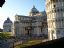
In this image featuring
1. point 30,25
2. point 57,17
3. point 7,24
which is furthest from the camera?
point 7,24

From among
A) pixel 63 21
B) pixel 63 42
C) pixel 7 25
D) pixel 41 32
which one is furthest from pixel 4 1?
pixel 7 25

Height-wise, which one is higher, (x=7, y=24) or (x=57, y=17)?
(x=57, y=17)

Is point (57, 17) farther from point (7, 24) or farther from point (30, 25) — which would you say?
point (7, 24)

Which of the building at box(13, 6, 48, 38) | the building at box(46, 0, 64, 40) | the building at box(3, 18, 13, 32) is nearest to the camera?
the building at box(46, 0, 64, 40)

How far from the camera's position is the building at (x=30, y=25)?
354ft

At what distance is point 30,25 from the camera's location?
368 ft

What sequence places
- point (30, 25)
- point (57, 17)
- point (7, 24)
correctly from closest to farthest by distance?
point (57, 17), point (30, 25), point (7, 24)

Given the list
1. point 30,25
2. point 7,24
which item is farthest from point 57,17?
point 7,24

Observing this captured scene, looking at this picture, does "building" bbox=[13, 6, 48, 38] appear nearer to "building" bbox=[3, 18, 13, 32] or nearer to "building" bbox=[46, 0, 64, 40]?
"building" bbox=[46, 0, 64, 40]

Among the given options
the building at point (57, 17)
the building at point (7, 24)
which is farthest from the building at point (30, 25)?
the building at point (7, 24)

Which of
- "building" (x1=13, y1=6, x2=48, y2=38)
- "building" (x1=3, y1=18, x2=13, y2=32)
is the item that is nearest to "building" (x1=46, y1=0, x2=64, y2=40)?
"building" (x1=13, y1=6, x2=48, y2=38)

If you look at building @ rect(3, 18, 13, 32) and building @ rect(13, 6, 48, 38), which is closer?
building @ rect(13, 6, 48, 38)

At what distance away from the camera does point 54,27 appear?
228 feet

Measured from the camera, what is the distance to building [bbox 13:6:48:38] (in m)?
108
